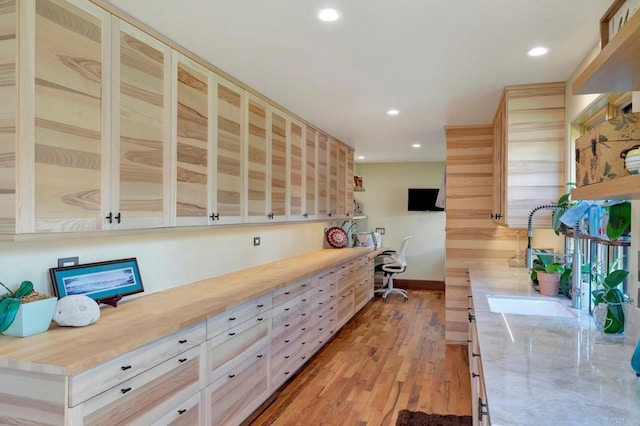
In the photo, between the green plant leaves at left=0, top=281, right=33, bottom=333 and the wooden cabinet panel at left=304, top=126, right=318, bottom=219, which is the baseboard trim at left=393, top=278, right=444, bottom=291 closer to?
the wooden cabinet panel at left=304, top=126, right=318, bottom=219

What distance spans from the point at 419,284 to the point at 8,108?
7099mm

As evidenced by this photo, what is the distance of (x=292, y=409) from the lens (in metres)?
3.00

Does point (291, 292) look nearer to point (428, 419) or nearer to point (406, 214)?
point (428, 419)

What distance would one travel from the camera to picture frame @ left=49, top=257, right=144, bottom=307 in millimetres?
1979

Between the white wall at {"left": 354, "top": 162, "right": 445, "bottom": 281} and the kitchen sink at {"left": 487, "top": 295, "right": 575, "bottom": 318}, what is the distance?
16.8 feet

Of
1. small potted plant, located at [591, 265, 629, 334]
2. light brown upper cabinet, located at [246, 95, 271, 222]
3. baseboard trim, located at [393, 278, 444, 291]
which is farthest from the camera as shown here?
baseboard trim, located at [393, 278, 444, 291]

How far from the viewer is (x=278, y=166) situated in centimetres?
379

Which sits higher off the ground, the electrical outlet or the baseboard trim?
the electrical outlet

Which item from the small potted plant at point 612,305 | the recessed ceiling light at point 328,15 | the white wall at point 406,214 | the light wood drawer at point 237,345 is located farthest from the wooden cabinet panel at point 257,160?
the white wall at point 406,214

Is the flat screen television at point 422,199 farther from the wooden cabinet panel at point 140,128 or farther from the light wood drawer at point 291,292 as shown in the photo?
the wooden cabinet panel at point 140,128

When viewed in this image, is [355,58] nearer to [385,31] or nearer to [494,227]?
[385,31]

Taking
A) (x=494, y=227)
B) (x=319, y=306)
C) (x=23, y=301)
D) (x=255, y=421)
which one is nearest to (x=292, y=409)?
(x=255, y=421)

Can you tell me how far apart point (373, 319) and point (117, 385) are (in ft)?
14.2

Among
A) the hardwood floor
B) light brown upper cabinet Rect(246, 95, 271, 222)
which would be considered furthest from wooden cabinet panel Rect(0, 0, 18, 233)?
the hardwood floor
